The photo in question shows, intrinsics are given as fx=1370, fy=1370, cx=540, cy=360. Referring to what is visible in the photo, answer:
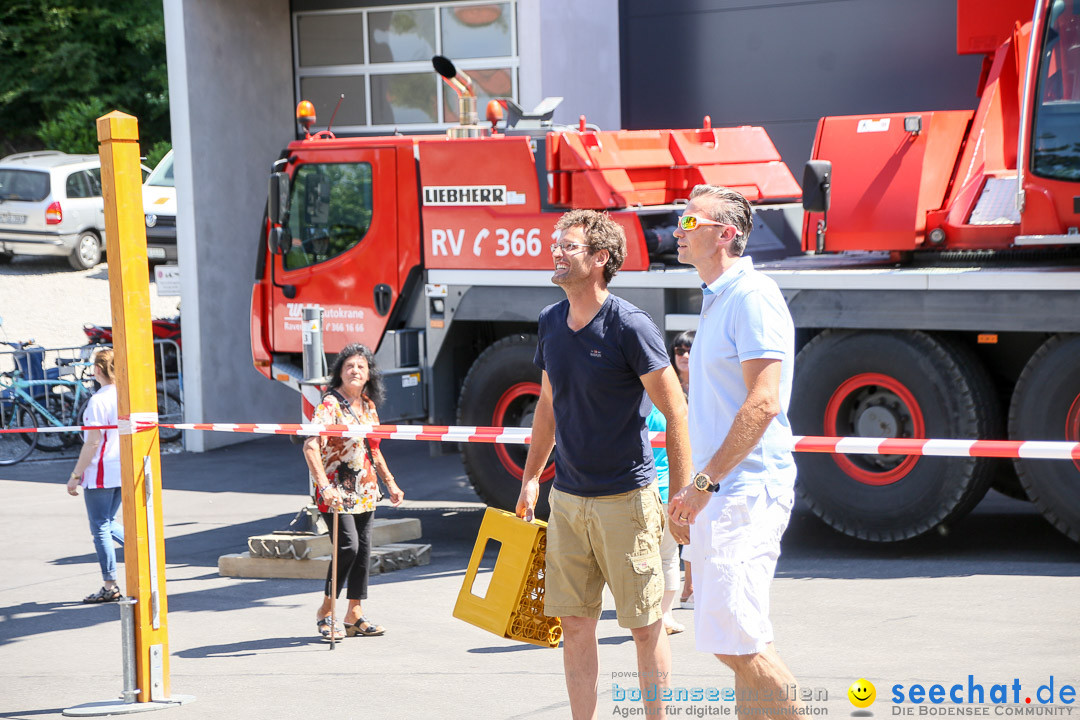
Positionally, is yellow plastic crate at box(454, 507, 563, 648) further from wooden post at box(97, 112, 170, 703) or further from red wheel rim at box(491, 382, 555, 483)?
red wheel rim at box(491, 382, 555, 483)

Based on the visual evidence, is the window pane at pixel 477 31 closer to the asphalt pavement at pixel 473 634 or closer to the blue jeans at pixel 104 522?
the asphalt pavement at pixel 473 634

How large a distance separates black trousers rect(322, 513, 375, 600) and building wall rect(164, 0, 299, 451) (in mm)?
7352

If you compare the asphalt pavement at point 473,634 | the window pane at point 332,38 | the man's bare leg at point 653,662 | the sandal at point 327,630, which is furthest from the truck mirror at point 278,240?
the man's bare leg at point 653,662

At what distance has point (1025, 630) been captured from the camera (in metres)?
6.45

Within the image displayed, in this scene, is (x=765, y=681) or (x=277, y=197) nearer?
(x=765, y=681)

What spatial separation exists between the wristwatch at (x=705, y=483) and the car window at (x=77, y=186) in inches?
781

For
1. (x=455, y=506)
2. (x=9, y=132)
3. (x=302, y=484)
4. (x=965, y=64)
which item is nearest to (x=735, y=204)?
(x=455, y=506)

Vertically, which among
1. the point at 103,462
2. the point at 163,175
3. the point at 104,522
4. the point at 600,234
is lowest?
the point at 104,522

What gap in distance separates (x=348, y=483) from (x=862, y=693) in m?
2.66

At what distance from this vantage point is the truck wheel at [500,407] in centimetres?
945

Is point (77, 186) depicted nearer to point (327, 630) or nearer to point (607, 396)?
point (327, 630)

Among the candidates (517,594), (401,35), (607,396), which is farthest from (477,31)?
(517,594)

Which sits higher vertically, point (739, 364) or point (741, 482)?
point (739, 364)

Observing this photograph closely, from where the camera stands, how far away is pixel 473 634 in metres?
6.87
